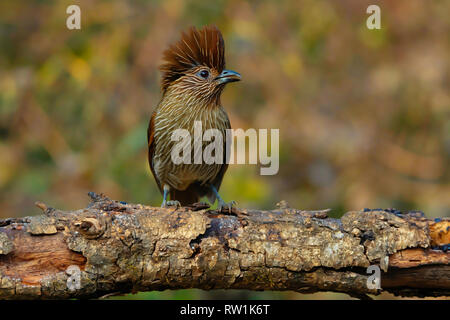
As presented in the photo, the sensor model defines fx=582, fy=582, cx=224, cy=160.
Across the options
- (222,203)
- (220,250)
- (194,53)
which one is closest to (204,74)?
(194,53)

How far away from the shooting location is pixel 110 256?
2.96m

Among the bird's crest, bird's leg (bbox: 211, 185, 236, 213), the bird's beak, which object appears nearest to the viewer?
bird's leg (bbox: 211, 185, 236, 213)

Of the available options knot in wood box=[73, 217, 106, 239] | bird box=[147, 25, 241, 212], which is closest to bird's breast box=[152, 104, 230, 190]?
bird box=[147, 25, 241, 212]

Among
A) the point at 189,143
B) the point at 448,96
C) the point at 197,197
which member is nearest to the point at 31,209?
the point at 197,197

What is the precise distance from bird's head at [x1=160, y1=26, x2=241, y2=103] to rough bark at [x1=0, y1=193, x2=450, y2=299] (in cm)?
157

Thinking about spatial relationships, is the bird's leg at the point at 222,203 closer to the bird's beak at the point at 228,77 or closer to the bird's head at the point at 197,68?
the bird's head at the point at 197,68

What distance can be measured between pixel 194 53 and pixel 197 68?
13 centimetres

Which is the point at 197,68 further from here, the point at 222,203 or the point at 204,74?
the point at 222,203

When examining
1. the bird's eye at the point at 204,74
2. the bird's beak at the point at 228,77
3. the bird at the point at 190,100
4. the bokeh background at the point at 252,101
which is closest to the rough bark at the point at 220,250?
the bird at the point at 190,100

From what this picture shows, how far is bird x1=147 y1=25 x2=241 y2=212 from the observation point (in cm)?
461

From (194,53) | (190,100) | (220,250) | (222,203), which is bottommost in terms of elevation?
(220,250)

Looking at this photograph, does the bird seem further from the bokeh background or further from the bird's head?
the bokeh background

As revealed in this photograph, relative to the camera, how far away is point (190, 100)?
468cm
